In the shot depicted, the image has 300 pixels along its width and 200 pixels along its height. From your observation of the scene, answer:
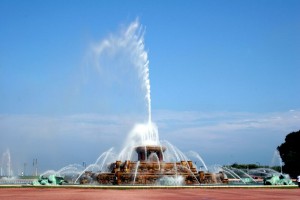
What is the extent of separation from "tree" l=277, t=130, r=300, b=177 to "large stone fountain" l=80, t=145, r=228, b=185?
3254 cm

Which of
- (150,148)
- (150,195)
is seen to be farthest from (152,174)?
(150,195)

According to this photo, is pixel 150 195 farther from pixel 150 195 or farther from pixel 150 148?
pixel 150 148

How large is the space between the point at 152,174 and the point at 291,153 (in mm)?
39520

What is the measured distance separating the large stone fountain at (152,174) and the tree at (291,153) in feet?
107

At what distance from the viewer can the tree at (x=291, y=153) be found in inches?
2569

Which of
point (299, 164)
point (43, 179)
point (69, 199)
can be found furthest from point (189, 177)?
point (299, 164)

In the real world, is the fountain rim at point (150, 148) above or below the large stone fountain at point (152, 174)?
above

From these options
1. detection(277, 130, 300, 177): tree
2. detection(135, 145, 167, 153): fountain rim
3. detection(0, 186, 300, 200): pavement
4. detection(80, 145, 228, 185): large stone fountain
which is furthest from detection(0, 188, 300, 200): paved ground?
detection(277, 130, 300, 177): tree

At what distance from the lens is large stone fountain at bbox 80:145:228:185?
34750 mm

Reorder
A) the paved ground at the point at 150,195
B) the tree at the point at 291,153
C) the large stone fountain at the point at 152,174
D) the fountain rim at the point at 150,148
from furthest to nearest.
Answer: the tree at the point at 291,153
the fountain rim at the point at 150,148
the large stone fountain at the point at 152,174
the paved ground at the point at 150,195

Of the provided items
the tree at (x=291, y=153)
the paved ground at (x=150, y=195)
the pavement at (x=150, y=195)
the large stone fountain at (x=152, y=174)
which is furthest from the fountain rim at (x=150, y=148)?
the tree at (x=291, y=153)

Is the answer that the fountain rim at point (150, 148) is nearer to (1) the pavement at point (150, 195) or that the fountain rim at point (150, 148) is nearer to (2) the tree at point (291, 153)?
(1) the pavement at point (150, 195)

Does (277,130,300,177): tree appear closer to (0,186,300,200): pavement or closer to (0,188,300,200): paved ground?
(0,186,300,200): pavement

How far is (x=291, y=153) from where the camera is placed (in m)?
66.8
